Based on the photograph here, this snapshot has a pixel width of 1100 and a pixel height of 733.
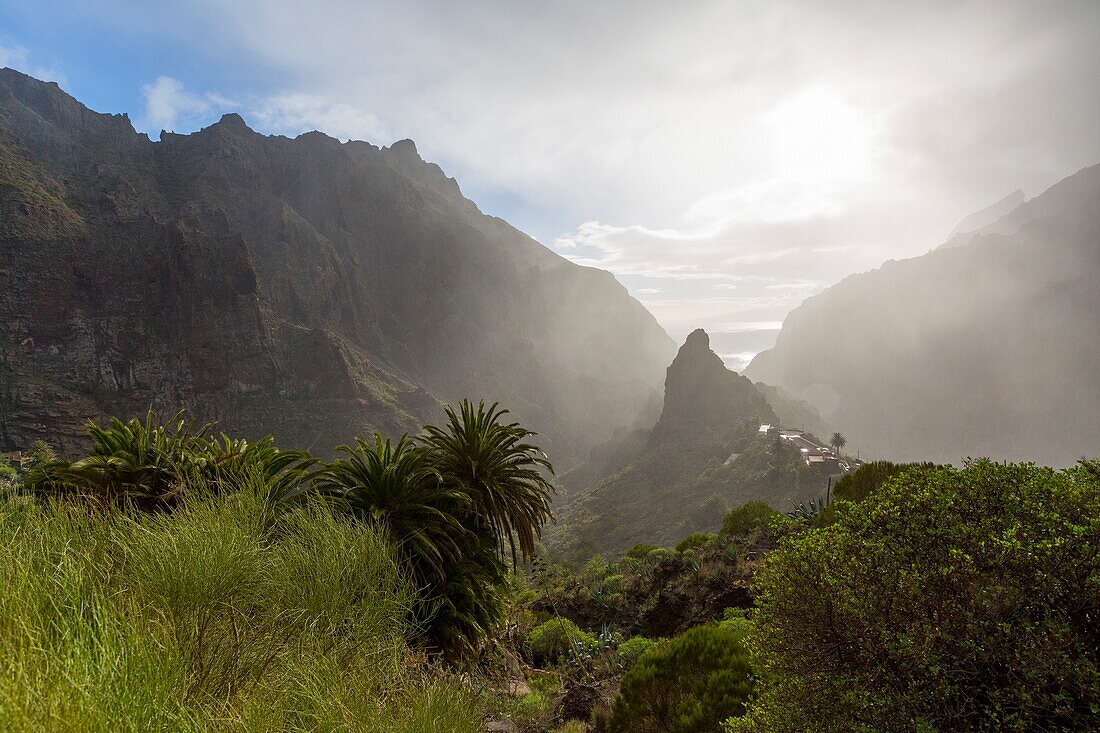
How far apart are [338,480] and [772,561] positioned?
34.6ft

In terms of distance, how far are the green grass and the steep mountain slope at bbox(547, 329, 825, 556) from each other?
6402 centimetres

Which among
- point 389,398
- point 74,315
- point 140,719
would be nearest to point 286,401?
point 389,398

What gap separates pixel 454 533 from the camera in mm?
12219

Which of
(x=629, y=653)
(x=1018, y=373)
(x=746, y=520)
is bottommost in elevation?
(x=746, y=520)

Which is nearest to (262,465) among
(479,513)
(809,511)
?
(479,513)

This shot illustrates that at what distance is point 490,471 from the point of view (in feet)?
44.4

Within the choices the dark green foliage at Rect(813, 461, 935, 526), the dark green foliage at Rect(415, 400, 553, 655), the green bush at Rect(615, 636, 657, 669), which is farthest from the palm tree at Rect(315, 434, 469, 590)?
the dark green foliage at Rect(813, 461, 935, 526)

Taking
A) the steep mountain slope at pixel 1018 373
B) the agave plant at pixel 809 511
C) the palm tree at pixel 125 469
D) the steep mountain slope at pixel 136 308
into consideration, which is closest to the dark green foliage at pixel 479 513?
the palm tree at pixel 125 469

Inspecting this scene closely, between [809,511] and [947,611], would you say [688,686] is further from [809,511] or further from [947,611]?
[809,511]

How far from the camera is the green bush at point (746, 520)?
76.5 ft

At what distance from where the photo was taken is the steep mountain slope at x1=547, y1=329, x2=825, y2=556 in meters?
71.7

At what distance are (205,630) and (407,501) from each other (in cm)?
621

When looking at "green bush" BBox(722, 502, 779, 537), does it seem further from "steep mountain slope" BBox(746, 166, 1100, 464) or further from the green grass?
"steep mountain slope" BBox(746, 166, 1100, 464)

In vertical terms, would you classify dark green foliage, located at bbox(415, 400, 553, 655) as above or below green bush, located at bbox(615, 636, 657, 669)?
above
